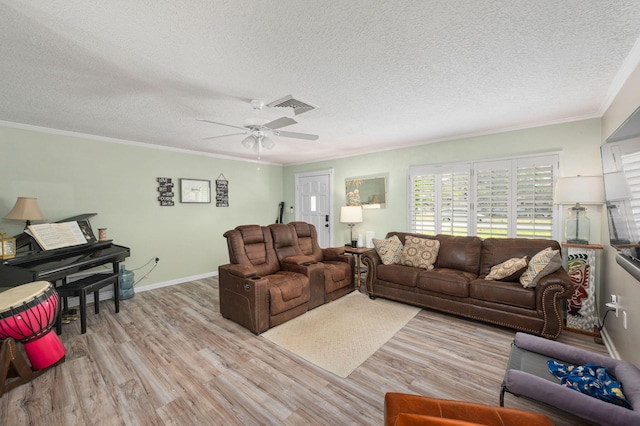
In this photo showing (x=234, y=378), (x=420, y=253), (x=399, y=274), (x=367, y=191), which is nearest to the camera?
(x=234, y=378)

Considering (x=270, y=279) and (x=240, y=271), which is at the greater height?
(x=240, y=271)

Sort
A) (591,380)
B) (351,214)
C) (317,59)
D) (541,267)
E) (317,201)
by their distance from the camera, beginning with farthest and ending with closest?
(317,201) → (351,214) → (541,267) → (317,59) → (591,380)

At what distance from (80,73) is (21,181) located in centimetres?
243

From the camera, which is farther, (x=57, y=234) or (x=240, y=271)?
(x=57, y=234)

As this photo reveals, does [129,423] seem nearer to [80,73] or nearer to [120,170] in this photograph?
[80,73]

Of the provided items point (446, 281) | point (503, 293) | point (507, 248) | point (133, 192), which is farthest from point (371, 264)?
point (133, 192)

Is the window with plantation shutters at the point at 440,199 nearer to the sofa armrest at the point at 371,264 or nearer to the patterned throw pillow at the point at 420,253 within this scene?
the patterned throw pillow at the point at 420,253

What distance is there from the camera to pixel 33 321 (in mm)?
2238

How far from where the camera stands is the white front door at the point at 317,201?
19.3 ft

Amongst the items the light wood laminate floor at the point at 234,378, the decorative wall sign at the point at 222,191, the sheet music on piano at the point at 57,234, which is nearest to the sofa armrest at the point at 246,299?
the light wood laminate floor at the point at 234,378

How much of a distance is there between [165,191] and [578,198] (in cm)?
579

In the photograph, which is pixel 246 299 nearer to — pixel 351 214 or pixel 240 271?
pixel 240 271

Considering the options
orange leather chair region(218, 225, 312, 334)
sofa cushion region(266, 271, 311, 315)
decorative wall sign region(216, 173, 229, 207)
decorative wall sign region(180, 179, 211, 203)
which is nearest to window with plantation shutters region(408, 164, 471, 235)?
orange leather chair region(218, 225, 312, 334)

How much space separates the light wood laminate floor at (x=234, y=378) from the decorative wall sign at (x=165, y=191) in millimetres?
2159
